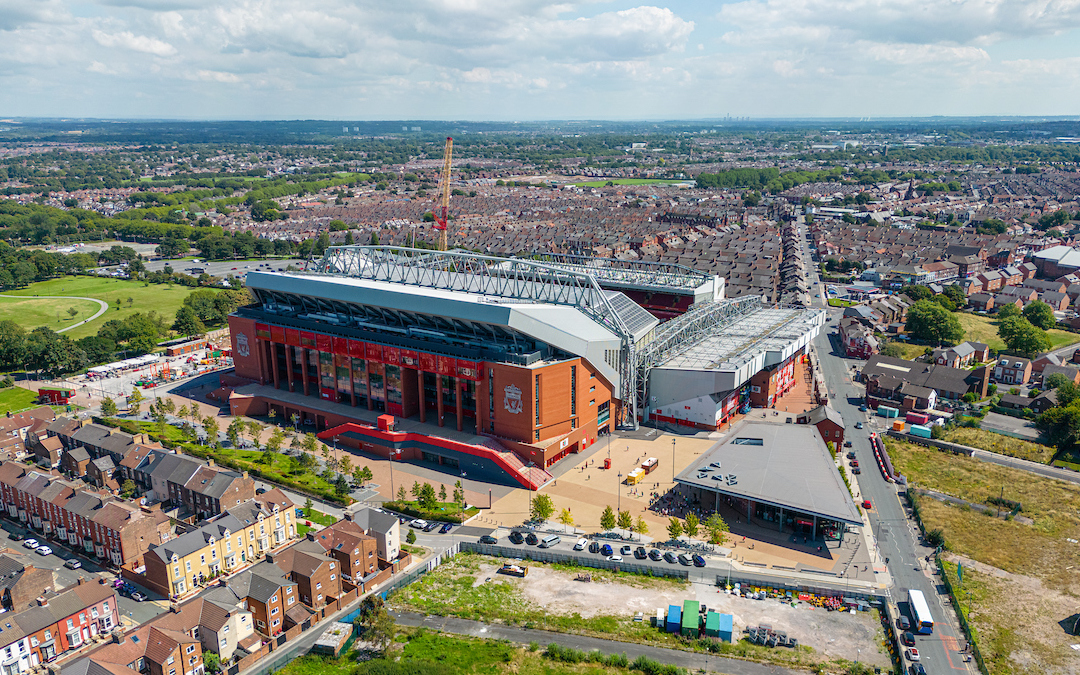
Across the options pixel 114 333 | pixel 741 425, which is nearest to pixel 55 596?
pixel 741 425

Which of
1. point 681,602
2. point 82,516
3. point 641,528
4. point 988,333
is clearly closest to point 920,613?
point 681,602

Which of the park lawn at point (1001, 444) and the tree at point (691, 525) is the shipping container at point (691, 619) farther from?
the park lawn at point (1001, 444)

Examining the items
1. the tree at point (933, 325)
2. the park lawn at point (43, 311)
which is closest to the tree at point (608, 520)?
the tree at point (933, 325)

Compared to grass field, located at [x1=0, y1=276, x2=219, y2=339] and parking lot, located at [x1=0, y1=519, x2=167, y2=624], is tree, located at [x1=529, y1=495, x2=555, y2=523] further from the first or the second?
grass field, located at [x1=0, y1=276, x2=219, y2=339]

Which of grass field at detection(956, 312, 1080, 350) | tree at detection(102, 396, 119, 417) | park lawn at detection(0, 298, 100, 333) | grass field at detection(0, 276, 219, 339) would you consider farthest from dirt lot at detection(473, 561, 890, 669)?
park lawn at detection(0, 298, 100, 333)

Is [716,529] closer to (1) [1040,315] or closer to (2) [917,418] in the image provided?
(2) [917,418]
